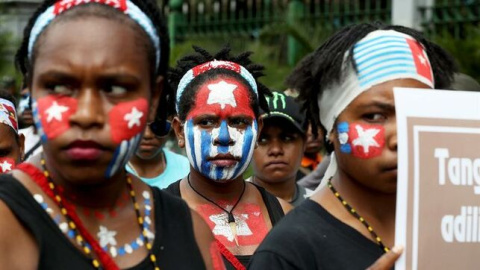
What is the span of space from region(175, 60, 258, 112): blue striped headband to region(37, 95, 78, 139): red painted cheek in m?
2.84

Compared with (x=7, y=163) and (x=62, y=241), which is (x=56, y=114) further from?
(x=7, y=163)

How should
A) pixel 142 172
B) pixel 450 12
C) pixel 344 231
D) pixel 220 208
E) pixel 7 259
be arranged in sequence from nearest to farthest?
pixel 7 259, pixel 344 231, pixel 220 208, pixel 142 172, pixel 450 12

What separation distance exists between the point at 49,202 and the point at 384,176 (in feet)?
4.14

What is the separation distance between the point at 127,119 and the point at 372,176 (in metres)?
1.06

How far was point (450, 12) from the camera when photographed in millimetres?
12812

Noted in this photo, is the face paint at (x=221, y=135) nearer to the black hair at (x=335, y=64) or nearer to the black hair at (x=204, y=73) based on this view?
the black hair at (x=204, y=73)

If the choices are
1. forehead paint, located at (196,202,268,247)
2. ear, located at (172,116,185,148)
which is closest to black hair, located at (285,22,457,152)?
forehead paint, located at (196,202,268,247)

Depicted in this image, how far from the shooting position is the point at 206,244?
3.17 metres

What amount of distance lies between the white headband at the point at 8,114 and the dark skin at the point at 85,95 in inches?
96.0

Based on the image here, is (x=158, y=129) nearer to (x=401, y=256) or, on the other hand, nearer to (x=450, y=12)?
(x=401, y=256)

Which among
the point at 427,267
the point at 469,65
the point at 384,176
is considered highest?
the point at 384,176

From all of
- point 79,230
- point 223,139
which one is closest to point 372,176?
point 79,230

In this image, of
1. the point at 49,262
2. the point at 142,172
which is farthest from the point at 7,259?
the point at 142,172

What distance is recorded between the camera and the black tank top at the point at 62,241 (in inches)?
110
